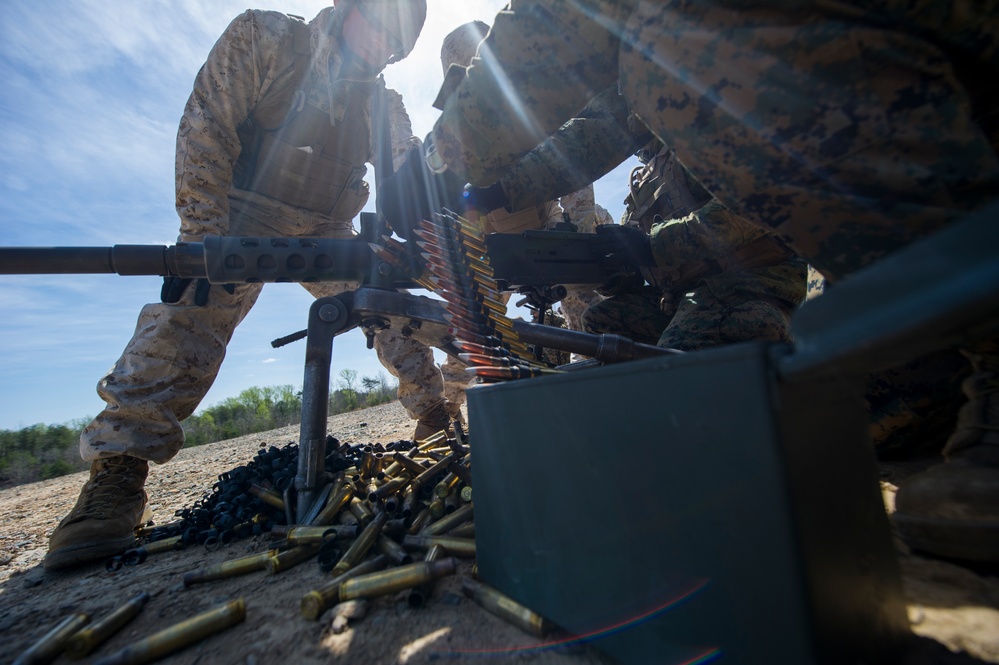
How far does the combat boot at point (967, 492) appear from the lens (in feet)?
2.97

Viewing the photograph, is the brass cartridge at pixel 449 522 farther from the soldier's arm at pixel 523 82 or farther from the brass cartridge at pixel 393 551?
the soldier's arm at pixel 523 82

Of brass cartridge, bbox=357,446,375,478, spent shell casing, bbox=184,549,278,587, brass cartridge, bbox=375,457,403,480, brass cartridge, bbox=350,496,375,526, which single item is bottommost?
spent shell casing, bbox=184,549,278,587

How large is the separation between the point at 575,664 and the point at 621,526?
32 centimetres

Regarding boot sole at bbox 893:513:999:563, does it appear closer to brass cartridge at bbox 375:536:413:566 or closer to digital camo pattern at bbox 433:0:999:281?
digital camo pattern at bbox 433:0:999:281

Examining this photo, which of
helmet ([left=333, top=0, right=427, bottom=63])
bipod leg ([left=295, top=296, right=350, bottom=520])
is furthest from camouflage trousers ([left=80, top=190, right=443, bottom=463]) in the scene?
helmet ([left=333, top=0, right=427, bottom=63])

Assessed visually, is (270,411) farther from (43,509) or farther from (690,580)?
(690,580)

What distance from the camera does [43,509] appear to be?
4.60 meters

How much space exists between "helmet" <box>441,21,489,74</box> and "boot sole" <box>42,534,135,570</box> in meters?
6.62

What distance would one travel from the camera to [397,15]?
4414 millimetres

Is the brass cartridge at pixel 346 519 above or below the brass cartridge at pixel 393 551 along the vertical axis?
above

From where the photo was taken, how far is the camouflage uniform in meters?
2.79

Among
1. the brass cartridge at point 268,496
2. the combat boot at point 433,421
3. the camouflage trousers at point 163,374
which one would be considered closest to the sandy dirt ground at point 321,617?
the brass cartridge at point 268,496

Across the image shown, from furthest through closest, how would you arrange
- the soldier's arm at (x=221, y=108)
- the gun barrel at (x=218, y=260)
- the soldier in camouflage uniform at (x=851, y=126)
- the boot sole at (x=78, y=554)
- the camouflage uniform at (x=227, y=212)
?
the soldier's arm at (x=221, y=108)
the camouflage uniform at (x=227, y=212)
the gun barrel at (x=218, y=260)
the boot sole at (x=78, y=554)
the soldier in camouflage uniform at (x=851, y=126)

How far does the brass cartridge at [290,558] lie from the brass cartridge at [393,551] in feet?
0.98
